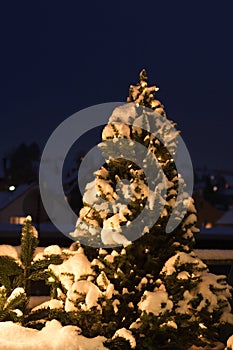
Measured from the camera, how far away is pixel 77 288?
2.98 m

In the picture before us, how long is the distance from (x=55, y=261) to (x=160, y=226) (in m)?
0.70

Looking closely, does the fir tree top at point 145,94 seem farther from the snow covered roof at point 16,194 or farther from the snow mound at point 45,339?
the snow covered roof at point 16,194

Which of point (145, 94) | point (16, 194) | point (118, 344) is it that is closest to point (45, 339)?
point (118, 344)

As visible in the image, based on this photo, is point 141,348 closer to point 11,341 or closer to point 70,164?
point 11,341

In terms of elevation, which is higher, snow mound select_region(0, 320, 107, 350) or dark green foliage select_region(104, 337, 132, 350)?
snow mound select_region(0, 320, 107, 350)

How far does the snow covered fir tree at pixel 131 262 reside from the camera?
9.83ft

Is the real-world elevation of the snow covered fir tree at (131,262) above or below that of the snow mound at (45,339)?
above

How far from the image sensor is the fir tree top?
10.9ft

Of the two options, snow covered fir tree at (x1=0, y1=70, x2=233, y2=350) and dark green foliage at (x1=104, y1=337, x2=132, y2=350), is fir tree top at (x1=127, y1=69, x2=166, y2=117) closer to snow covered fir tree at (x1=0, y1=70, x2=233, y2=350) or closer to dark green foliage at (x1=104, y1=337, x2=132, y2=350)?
snow covered fir tree at (x1=0, y1=70, x2=233, y2=350)

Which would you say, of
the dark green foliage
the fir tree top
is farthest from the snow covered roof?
the dark green foliage

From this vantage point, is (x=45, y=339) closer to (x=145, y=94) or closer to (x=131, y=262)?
(x=131, y=262)

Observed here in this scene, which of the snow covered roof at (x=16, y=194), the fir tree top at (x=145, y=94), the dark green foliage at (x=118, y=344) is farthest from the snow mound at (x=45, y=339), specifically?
the snow covered roof at (x=16, y=194)

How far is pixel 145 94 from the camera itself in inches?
132

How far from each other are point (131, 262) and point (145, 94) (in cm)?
111
